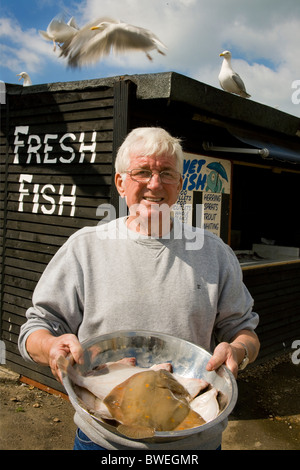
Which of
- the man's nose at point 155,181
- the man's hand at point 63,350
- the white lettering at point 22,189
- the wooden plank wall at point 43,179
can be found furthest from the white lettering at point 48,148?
the man's hand at point 63,350

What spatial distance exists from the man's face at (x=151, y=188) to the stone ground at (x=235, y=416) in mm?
3070

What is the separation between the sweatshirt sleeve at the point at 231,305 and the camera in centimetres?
187

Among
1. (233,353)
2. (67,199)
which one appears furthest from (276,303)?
(233,353)

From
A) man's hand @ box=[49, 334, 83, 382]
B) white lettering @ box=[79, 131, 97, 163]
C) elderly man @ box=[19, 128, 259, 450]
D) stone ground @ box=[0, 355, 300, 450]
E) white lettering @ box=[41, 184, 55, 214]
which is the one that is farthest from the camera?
white lettering @ box=[41, 184, 55, 214]

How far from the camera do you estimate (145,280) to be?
180 centimetres

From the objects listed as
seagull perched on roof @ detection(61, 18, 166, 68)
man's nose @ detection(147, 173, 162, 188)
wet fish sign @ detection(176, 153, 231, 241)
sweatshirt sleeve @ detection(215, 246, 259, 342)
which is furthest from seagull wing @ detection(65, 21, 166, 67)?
sweatshirt sleeve @ detection(215, 246, 259, 342)

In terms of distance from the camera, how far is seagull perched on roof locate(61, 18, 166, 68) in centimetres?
469

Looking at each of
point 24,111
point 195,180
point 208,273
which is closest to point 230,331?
point 208,273

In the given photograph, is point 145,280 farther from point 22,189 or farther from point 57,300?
point 22,189

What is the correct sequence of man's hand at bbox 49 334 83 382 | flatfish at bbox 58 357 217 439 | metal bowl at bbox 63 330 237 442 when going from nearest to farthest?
flatfish at bbox 58 357 217 439 < man's hand at bbox 49 334 83 382 < metal bowl at bbox 63 330 237 442

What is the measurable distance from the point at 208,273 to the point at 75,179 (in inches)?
128

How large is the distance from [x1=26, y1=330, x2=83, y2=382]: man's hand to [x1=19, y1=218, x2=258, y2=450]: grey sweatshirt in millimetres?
56

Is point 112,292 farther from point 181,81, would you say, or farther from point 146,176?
point 181,81

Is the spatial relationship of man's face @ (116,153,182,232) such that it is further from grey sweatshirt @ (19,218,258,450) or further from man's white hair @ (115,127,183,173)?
grey sweatshirt @ (19,218,258,450)
